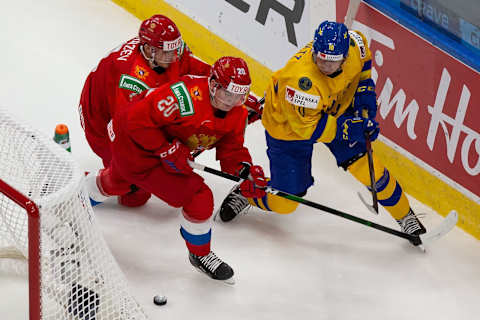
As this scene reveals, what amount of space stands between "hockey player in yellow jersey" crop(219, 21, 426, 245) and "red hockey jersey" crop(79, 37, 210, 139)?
1.70ft

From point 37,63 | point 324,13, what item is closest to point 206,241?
point 324,13

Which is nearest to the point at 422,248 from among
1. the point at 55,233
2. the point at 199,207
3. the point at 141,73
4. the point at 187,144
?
the point at 199,207

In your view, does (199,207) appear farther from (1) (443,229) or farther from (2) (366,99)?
(1) (443,229)

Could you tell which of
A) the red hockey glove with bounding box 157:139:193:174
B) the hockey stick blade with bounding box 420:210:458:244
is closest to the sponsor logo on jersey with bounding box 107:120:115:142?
the red hockey glove with bounding box 157:139:193:174

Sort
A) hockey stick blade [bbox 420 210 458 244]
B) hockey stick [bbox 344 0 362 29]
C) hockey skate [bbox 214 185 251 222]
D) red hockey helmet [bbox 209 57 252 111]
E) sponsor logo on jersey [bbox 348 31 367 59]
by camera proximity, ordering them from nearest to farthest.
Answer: red hockey helmet [bbox 209 57 252 111] < sponsor logo on jersey [bbox 348 31 367 59] < hockey stick blade [bbox 420 210 458 244] < hockey skate [bbox 214 185 251 222] < hockey stick [bbox 344 0 362 29]

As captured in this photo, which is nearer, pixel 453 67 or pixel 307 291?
pixel 307 291

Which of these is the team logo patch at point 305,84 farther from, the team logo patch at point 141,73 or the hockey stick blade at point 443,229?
the hockey stick blade at point 443,229

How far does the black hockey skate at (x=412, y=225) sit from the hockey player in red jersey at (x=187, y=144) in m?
0.78

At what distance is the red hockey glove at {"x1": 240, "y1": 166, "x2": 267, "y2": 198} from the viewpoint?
3.54 meters

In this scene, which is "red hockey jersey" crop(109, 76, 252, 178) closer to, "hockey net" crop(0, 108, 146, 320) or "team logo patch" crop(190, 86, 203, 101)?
"team logo patch" crop(190, 86, 203, 101)

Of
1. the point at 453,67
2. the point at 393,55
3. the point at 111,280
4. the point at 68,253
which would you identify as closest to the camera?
the point at 68,253

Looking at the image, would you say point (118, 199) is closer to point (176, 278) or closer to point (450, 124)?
point (176, 278)

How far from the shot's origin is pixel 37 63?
5223 millimetres

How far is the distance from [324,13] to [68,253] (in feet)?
7.72
